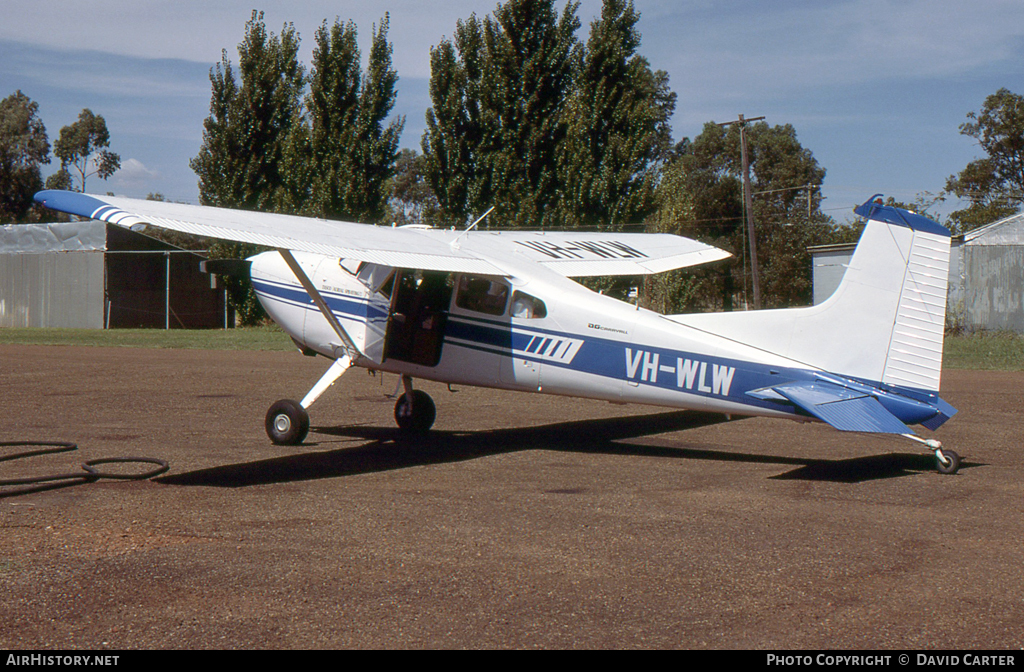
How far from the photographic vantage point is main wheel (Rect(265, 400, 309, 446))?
10.2 m

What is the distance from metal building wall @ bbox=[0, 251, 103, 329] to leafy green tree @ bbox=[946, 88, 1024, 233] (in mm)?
57458

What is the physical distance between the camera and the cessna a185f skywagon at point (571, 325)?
8.38 m

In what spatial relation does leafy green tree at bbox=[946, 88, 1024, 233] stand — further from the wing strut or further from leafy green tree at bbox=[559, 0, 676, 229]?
the wing strut

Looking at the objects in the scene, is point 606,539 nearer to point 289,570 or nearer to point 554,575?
point 554,575

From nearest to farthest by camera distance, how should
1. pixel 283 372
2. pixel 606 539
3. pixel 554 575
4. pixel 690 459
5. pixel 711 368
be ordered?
pixel 554 575 < pixel 606 539 < pixel 711 368 < pixel 690 459 < pixel 283 372

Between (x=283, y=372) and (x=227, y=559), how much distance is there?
1435 centimetres

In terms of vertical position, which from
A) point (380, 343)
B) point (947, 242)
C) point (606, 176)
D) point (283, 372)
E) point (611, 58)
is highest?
point (611, 58)

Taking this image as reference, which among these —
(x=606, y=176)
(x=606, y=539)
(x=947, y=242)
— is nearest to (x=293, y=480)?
(x=606, y=539)

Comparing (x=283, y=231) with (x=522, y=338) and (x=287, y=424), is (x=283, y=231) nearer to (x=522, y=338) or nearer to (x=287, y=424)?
(x=287, y=424)

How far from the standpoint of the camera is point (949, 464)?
27.7 ft

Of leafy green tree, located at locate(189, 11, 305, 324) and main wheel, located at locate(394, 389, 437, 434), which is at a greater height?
leafy green tree, located at locate(189, 11, 305, 324)

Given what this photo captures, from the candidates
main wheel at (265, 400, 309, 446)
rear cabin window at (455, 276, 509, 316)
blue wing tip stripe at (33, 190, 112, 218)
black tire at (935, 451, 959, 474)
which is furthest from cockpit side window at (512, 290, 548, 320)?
blue wing tip stripe at (33, 190, 112, 218)

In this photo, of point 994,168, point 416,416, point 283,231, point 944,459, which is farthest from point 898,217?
point 994,168
